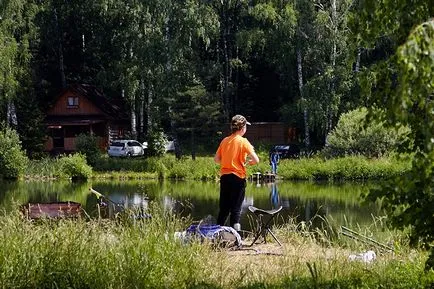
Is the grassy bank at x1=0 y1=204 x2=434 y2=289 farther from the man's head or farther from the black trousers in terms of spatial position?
the man's head

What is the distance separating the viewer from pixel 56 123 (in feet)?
147

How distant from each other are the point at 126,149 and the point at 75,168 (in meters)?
6.42

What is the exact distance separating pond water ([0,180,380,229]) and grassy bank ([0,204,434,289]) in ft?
25.4

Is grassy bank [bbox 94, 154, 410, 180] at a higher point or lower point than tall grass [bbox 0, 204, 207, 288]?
lower

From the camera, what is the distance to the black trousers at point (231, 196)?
28.5 ft

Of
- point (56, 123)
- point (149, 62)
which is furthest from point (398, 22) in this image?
point (56, 123)

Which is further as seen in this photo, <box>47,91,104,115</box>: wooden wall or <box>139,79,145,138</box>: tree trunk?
<box>47,91,104,115</box>: wooden wall

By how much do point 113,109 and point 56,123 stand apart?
173 inches

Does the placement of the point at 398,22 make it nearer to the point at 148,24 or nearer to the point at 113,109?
the point at 148,24

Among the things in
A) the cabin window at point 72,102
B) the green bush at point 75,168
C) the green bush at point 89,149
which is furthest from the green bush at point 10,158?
the cabin window at point 72,102

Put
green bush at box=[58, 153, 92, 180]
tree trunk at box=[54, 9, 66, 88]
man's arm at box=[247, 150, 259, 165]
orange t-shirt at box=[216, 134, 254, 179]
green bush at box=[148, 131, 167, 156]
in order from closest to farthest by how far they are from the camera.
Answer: man's arm at box=[247, 150, 259, 165], orange t-shirt at box=[216, 134, 254, 179], green bush at box=[58, 153, 92, 180], green bush at box=[148, 131, 167, 156], tree trunk at box=[54, 9, 66, 88]

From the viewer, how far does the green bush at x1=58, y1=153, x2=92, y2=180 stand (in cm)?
3206

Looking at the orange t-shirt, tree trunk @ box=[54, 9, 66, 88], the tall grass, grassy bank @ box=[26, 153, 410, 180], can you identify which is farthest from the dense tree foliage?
tree trunk @ box=[54, 9, 66, 88]

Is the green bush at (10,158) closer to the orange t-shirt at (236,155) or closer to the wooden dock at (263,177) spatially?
the wooden dock at (263,177)
